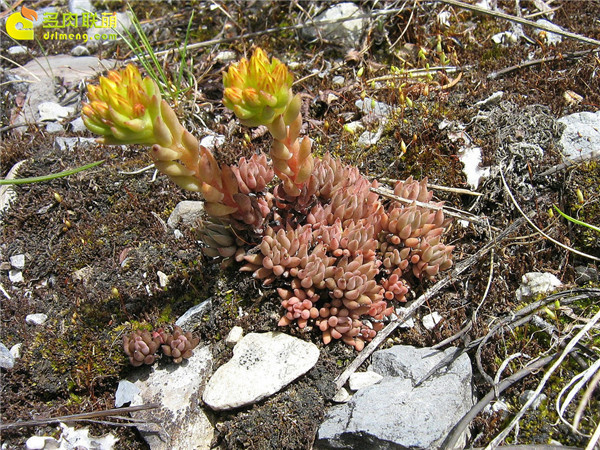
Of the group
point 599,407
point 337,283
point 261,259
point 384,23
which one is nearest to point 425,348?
point 337,283

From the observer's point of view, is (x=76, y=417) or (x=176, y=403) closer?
(x=76, y=417)

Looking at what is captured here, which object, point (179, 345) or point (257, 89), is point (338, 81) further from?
point (179, 345)

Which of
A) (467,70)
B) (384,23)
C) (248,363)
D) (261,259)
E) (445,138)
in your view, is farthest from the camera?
(384,23)

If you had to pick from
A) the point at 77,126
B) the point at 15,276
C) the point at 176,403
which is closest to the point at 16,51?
the point at 77,126

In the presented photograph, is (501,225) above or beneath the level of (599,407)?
above

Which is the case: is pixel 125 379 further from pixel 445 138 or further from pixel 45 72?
pixel 45 72

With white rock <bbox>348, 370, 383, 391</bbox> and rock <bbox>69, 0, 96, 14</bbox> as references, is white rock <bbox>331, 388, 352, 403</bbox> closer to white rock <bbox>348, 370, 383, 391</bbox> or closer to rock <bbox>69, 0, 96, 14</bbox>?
white rock <bbox>348, 370, 383, 391</bbox>

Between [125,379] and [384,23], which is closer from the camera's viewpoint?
[125,379]

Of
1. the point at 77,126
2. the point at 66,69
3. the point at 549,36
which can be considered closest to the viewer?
the point at 549,36
